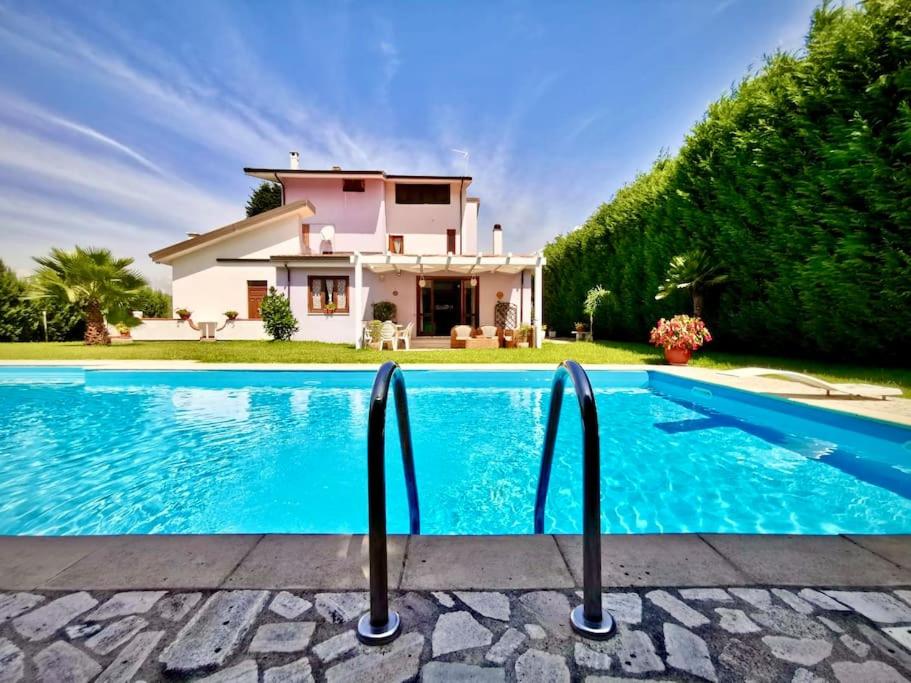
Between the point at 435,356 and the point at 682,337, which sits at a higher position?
the point at 682,337

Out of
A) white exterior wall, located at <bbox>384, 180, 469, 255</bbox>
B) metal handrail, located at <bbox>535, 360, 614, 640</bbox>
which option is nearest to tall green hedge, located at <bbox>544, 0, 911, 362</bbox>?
metal handrail, located at <bbox>535, 360, 614, 640</bbox>

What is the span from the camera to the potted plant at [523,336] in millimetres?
15094

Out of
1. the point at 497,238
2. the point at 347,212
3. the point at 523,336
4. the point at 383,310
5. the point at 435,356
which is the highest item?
the point at 347,212

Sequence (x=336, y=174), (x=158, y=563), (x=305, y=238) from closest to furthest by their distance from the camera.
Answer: (x=158, y=563), (x=336, y=174), (x=305, y=238)

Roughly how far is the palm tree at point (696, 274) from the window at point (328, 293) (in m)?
12.8

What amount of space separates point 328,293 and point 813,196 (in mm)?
16072

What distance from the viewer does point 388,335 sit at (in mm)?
14281

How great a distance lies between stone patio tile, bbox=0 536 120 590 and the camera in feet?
5.66

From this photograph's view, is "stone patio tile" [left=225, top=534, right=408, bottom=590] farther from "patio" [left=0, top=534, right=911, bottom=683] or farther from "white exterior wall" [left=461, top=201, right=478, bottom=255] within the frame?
"white exterior wall" [left=461, top=201, right=478, bottom=255]

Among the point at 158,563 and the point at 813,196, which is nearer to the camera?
the point at 158,563

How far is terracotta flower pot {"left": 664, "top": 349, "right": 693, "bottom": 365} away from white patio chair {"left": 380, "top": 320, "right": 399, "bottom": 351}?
883 cm

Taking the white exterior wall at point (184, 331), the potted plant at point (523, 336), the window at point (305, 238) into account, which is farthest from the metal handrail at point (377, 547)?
the window at point (305, 238)

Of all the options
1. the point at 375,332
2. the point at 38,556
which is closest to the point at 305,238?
the point at 375,332

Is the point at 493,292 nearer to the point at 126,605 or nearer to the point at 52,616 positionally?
the point at 126,605
